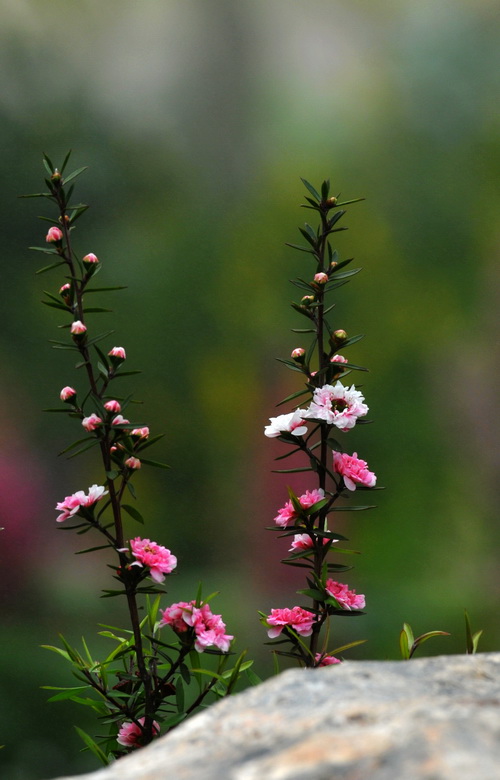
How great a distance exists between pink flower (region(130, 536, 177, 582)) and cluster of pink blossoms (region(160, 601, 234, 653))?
0.12 feet

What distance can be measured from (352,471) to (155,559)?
23 cm

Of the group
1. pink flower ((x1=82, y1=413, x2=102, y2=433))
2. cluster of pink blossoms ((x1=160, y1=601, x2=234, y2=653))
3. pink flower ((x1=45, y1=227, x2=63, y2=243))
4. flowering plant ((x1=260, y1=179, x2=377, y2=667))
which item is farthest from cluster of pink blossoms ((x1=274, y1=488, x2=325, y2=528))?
pink flower ((x1=45, y1=227, x2=63, y2=243))

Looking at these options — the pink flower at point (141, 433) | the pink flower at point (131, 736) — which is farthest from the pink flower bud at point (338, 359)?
the pink flower at point (131, 736)

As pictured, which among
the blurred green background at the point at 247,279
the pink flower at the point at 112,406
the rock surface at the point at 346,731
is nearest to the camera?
the rock surface at the point at 346,731

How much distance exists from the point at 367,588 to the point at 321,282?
3.97 feet

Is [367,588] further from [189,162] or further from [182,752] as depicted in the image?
[182,752]

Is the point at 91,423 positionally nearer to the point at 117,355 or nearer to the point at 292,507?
the point at 117,355

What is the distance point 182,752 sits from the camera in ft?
1.77

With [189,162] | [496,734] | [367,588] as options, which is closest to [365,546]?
[367,588]

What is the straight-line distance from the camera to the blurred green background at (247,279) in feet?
A: 6.32

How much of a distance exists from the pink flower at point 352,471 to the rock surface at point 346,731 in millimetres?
284

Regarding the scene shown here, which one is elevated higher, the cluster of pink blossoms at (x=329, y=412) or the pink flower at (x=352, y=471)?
the cluster of pink blossoms at (x=329, y=412)

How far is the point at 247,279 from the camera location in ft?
6.71

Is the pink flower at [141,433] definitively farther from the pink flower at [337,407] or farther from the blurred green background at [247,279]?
the blurred green background at [247,279]
